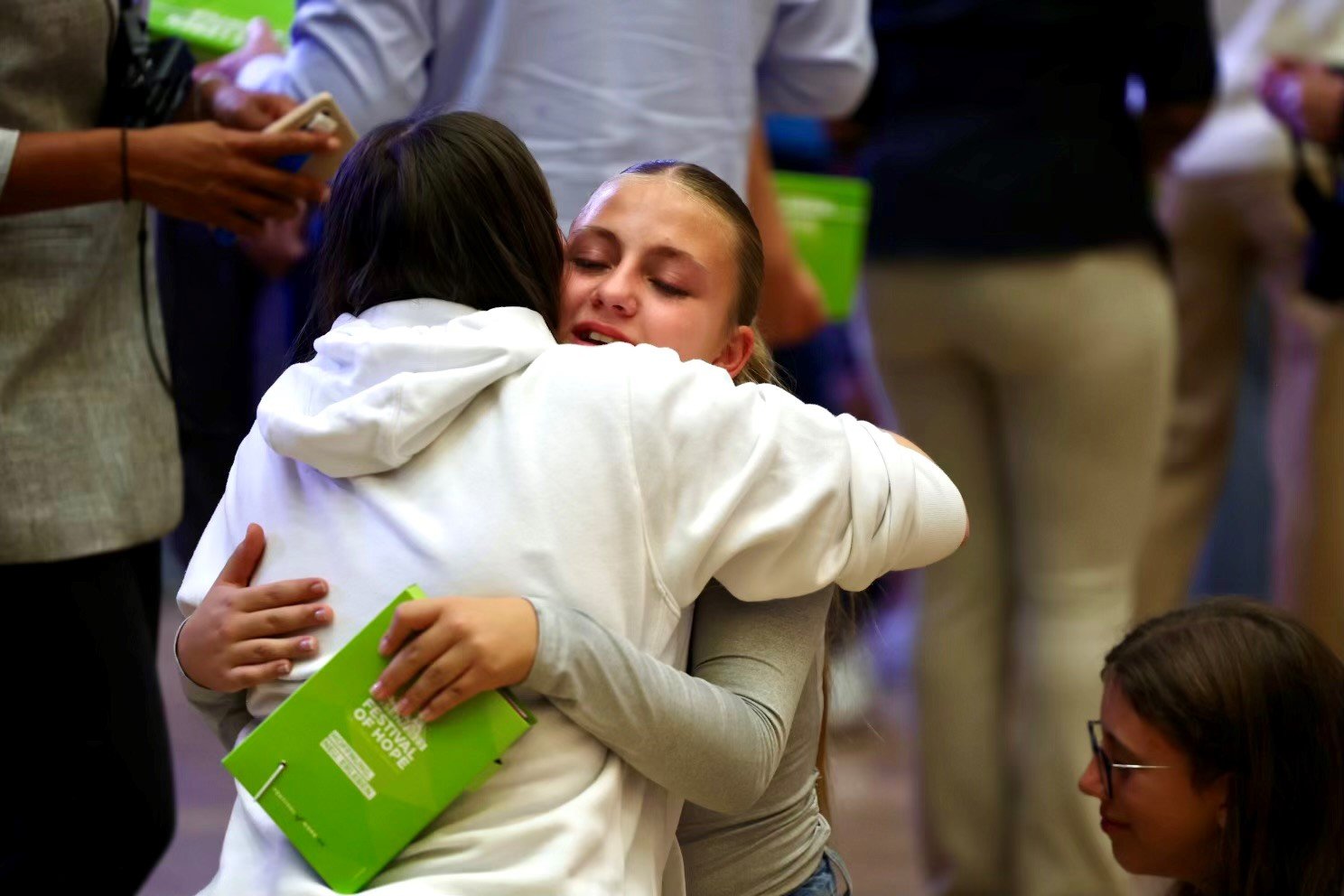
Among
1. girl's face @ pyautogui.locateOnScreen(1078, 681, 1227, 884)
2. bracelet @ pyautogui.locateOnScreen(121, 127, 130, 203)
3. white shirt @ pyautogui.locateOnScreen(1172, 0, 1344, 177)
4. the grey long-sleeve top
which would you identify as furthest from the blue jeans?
white shirt @ pyautogui.locateOnScreen(1172, 0, 1344, 177)

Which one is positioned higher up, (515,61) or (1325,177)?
(515,61)

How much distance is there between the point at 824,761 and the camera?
1801mm

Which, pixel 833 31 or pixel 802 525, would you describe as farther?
pixel 833 31

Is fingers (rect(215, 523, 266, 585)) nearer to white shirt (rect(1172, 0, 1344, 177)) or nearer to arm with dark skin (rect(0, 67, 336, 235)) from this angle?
arm with dark skin (rect(0, 67, 336, 235))

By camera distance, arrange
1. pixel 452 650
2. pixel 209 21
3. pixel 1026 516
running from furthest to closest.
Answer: pixel 1026 516 < pixel 209 21 < pixel 452 650

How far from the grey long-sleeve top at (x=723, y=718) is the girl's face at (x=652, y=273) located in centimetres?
27

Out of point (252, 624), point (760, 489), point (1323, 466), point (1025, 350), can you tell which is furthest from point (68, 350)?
point (1323, 466)

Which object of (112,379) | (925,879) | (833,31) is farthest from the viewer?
(925,879)

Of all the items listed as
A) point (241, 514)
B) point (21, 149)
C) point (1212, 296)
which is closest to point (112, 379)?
point (21, 149)

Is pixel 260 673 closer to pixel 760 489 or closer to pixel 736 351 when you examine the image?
pixel 760 489

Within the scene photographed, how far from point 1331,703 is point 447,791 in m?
0.97

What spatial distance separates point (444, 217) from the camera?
1.41 m

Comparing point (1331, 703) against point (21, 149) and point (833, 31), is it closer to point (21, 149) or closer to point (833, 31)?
point (833, 31)

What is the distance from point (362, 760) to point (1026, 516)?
1724 millimetres
